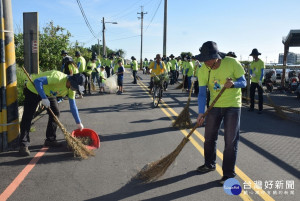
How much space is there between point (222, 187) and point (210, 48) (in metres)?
2.00

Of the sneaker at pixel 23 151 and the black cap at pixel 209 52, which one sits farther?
the sneaker at pixel 23 151

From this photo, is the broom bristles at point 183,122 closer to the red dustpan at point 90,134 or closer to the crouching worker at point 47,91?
the red dustpan at point 90,134

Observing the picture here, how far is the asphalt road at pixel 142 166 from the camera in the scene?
398 cm

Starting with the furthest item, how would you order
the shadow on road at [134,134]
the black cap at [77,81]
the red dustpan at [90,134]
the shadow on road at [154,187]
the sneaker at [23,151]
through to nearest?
the shadow on road at [134,134] < the red dustpan at [90,134] < the sneaker at [23,151] < the black cap at [77,81] < the shadow on road at [154,187]

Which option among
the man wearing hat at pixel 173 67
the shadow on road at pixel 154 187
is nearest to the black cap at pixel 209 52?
the shadow on road at pixel 154 187

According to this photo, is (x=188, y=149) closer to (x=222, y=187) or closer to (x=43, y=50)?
(x=222, y=187)

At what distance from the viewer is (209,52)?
13.6 ft

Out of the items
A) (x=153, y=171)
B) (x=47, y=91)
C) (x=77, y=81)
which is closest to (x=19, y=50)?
(x=47, y=91)

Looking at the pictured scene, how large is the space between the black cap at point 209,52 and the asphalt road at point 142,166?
1.84 m

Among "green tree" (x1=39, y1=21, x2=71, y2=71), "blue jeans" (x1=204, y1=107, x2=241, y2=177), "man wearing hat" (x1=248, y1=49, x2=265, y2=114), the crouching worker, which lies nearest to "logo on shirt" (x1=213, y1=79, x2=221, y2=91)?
"blue jeans" (x1=204, y1=107, x2=241, y2=177)

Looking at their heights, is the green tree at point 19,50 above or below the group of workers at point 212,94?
above

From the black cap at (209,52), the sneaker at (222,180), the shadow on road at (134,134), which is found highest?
the black cap at (209,52)

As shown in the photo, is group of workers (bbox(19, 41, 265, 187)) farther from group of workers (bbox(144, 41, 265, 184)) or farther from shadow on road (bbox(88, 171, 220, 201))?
shadow on road (bbox(88, 171, 220, 201))

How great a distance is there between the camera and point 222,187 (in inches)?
164
